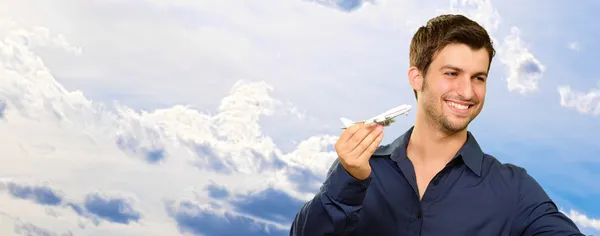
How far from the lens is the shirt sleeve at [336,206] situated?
20.3ft

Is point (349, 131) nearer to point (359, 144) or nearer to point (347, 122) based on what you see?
point (359, 144)

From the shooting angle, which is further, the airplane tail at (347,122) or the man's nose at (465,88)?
the man's nose at (465,88)

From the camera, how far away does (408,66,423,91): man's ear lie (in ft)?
24.9

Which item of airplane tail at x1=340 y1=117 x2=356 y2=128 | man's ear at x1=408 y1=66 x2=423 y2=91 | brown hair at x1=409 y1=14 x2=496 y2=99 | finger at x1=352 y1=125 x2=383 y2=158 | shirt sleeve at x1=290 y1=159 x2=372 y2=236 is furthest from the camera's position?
man's ear at x1=408 y1=66 x2=423 y2=91

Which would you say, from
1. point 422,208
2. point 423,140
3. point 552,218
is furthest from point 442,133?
point 552,218

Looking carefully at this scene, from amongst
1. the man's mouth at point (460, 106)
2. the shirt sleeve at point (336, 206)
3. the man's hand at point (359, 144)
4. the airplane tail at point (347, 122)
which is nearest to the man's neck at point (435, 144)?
the man's mouth at point (460, 106)

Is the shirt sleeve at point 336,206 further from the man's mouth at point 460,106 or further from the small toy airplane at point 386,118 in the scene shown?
the man's mouth at point 460,106

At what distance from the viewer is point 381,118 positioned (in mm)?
6312

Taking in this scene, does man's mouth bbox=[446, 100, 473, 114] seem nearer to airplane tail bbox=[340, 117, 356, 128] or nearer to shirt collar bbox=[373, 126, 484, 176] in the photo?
shirt collar bbox=[373, 126, 484, 176]

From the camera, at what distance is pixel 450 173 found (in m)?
7.27

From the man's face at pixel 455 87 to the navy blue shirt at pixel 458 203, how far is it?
344 millimetres

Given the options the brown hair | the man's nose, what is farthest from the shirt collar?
the brown hair

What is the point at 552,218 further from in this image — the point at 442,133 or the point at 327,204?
the point at 327,204

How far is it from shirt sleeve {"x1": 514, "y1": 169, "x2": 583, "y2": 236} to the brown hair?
125 cm
